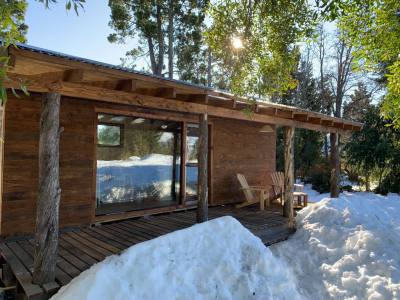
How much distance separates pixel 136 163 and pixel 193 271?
9.59 feet

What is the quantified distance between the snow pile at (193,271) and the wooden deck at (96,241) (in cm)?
39

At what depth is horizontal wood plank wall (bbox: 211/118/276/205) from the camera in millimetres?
7574

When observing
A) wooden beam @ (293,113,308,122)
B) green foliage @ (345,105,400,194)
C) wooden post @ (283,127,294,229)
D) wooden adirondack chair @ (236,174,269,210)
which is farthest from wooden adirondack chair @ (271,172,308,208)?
green foliage @ (345,105,400,194)

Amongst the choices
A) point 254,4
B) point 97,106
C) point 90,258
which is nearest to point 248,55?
point 254,4

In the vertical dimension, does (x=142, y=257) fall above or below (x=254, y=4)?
below

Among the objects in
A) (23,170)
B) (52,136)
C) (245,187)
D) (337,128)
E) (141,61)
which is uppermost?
(141,61)

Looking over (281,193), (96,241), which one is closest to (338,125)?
(281,193)

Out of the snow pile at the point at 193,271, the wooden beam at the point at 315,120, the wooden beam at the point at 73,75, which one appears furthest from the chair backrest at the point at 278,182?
the wooden beam at the point at 73,75

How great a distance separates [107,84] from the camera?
3.72 meters

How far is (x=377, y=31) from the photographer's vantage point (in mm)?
6020

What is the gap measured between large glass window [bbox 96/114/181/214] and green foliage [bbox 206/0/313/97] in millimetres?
2040

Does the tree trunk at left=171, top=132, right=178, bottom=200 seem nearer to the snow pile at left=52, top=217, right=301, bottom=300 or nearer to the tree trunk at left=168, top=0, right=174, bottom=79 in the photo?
the snow pile at left=52, top=217, right=301, bottom=300

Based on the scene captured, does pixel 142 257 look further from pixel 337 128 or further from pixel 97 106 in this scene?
pixel 337 128

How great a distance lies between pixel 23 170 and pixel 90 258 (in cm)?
179
